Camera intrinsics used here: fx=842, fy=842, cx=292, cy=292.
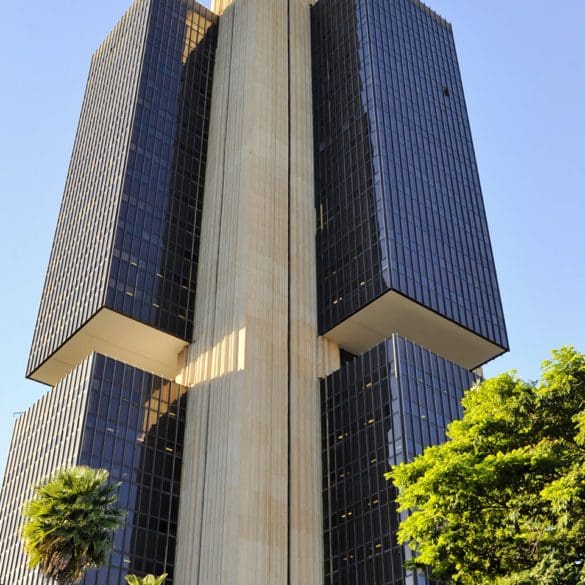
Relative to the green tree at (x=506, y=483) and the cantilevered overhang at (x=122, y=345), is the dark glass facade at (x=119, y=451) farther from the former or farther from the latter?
the green tree at (x=506, y=483)

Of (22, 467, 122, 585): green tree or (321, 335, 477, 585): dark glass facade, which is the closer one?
(22, 467, 122, 585): green tree

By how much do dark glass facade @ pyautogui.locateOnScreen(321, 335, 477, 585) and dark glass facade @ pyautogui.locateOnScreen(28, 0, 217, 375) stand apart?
19831mm

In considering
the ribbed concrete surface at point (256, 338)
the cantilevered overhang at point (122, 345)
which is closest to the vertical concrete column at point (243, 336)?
the ribbed concrete surface at point (256, 338)

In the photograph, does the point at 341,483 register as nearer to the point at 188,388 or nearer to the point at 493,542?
the point at 188,388

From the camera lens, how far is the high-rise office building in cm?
7619

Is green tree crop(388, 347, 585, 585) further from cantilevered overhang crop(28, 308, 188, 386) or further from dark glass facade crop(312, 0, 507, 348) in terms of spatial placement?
cantilevered overhang crop(28, 308, 188, 386)

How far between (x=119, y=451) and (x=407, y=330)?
107ft

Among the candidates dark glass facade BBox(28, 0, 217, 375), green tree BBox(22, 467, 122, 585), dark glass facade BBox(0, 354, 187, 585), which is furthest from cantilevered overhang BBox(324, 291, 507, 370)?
green tree BBox(22, 467, 122, 585)

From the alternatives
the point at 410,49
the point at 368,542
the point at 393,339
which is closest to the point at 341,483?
the point at 368,542

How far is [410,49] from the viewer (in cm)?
10975

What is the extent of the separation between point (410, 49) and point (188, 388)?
2134 inches

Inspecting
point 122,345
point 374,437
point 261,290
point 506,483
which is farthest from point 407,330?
point 506,483

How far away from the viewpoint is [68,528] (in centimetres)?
4250

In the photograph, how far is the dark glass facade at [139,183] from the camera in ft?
298
